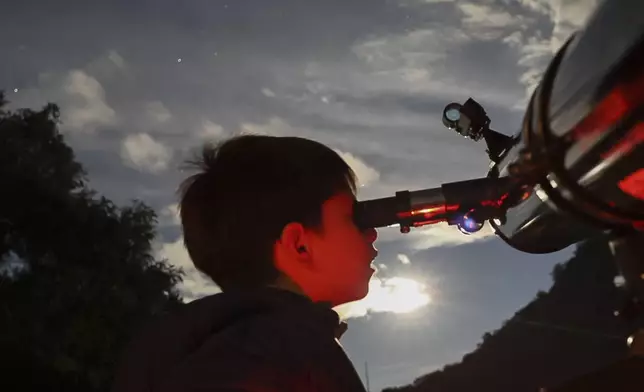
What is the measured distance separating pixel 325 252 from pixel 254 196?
0.17 metres

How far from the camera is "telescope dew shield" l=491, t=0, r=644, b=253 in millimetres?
838

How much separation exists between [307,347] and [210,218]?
476mm

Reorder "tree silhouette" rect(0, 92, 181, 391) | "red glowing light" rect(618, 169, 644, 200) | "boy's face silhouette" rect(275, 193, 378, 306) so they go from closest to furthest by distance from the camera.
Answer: "red glowing light" rect(618, 169, 644, 200) < "boy's face silhouette" rect(275, 193, 378, 306) < "tree silhouette" rect(0, 92, 181, 391)

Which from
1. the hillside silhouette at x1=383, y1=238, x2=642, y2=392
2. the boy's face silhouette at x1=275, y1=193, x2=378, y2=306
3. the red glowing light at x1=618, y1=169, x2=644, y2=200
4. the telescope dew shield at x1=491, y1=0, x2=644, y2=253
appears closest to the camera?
the telescope dew shield at x1=491, y1=0, x2=644, y2=253

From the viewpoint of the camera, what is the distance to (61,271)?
25.1 ft

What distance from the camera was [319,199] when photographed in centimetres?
133

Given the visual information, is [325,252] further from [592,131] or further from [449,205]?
[592,131]

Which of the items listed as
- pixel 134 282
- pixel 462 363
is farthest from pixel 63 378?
pixel 462 363

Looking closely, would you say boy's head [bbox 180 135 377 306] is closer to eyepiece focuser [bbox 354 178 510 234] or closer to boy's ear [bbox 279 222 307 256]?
boy's ear [bbox 279 222 307 256]

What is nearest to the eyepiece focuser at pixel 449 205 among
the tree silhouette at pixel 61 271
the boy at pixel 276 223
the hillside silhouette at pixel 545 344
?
the boy at pixel 276 223

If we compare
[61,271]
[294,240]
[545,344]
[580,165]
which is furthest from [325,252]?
[545,344]

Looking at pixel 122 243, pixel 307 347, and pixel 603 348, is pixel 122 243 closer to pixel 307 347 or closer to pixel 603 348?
pixel 603 348

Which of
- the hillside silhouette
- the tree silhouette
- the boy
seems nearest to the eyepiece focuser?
the boy

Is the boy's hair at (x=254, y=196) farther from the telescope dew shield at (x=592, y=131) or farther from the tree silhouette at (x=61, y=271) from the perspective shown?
the tree silhouette at (x=61, y=271)
